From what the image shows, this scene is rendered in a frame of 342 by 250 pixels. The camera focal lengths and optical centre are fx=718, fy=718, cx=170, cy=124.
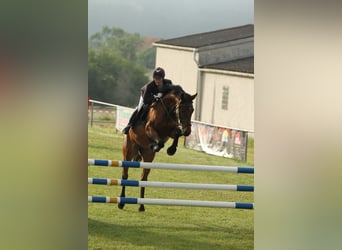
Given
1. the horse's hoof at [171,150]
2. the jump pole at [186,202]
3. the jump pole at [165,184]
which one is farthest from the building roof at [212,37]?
the jump pole at [186,202]

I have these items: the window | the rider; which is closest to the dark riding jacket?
the rider

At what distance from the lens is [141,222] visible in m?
5.07

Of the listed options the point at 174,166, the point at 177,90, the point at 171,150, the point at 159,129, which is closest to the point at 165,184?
the point at 174,166

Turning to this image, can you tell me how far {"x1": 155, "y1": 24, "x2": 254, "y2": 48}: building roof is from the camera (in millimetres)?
4742

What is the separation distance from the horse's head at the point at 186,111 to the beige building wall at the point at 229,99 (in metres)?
0.09

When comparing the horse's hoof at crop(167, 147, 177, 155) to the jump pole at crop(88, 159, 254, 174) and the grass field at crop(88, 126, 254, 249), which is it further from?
the jump pole at crop(88, 159, 254, 174)

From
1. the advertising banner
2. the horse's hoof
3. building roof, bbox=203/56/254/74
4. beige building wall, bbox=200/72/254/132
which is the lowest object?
the horse's hoof

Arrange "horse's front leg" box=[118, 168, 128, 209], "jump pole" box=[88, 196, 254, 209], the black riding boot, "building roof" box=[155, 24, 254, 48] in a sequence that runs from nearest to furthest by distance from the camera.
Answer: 1. "building roof" box=[155, 24, 254, 48]
2. "jump pole" box=[88, 196, 254, 209]
3. the black riding boot
4. "horse's front leg" box=[118, 168, 128, 209]

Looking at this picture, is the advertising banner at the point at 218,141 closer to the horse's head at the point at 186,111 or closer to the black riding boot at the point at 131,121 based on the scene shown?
the horse's head at the point at 186,111

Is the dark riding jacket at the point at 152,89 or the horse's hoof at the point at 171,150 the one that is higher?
the dark riding jacket at the point at 152,89

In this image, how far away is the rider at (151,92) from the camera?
4.77 m
